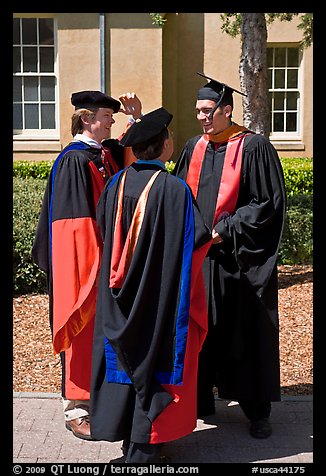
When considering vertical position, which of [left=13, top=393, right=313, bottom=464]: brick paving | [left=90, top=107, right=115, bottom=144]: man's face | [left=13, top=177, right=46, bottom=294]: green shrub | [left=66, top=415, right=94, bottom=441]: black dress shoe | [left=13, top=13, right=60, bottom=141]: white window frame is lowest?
[left=13, top=393, right=313, bottom=464]: brick paving

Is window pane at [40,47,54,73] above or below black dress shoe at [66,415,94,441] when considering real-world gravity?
above

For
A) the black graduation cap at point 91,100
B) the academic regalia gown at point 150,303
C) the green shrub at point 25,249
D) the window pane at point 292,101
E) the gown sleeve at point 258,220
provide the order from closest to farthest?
1. the academic regalia gown at point 150,303
2. the gown sleeve at point 258,220
3. the black graduation cap at point 91,100
4. the green shrub at point 25,249
5. the window pane at point 292,101

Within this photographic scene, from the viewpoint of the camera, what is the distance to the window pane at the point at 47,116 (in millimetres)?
14461

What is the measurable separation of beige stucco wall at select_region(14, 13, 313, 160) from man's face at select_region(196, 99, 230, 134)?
30.9 ft

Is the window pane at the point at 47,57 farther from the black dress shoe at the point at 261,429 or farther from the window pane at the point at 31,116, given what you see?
the black dress shoe at the point at 261,429

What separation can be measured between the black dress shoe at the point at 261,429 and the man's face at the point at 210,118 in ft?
6.28

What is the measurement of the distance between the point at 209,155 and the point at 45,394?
7.19 ft

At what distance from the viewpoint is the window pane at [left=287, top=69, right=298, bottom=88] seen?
1516cm

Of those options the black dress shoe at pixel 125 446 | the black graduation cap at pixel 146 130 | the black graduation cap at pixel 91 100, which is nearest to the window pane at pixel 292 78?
the black graduation cap at pixel 91 100

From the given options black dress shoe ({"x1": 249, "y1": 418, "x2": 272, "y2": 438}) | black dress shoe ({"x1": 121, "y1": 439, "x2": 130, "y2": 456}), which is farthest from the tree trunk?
black dress shoe ({"x1": 121, "y1": 439, "x2": 130, "y2": 456})

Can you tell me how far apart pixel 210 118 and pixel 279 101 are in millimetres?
11354

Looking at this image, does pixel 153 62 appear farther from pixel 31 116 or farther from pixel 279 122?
pixel 279 122

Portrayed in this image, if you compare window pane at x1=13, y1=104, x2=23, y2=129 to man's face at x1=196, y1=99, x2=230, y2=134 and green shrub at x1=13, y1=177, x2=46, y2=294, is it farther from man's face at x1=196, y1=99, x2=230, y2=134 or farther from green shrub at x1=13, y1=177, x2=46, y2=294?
man's face at x1=196, y1=99, x2=230, y2=134
